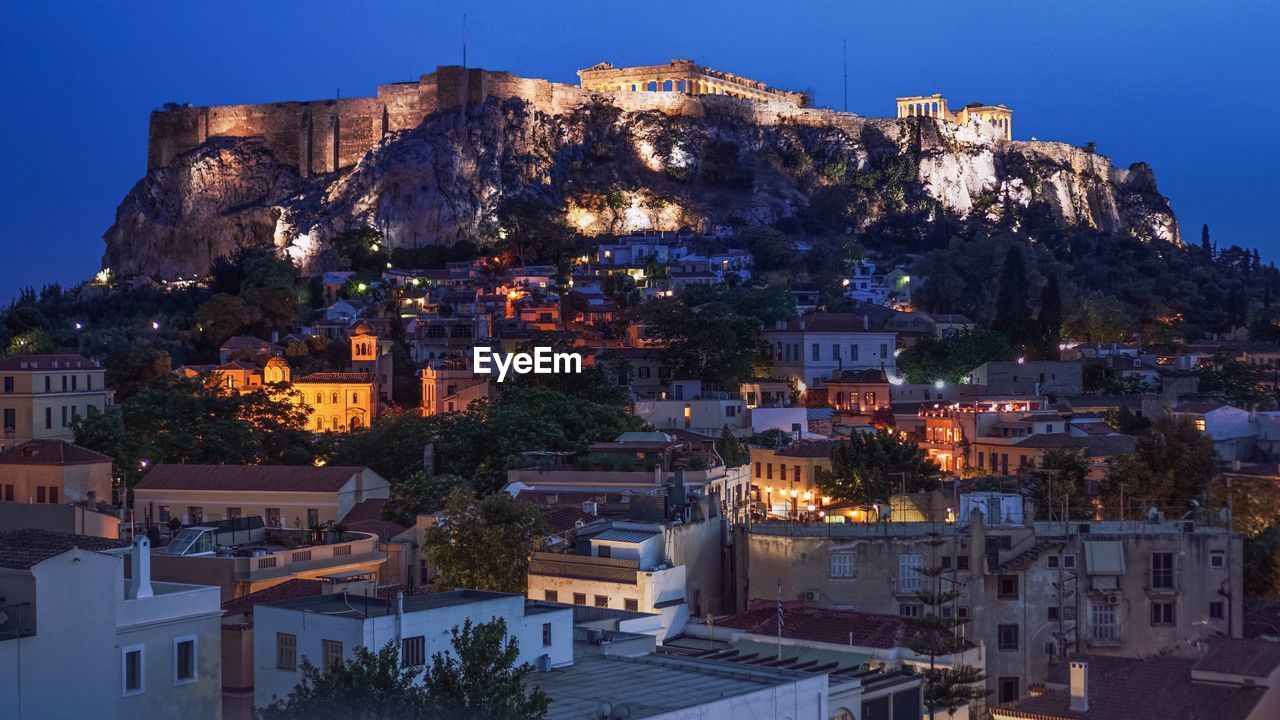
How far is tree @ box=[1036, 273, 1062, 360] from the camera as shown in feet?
211

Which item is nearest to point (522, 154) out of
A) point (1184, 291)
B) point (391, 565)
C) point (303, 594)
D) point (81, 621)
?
point (1184, 291)

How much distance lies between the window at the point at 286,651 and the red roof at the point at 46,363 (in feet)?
118

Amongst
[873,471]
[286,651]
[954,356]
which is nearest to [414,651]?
[286,651]

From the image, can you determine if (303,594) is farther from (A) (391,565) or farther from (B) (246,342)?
(B) (246,342)

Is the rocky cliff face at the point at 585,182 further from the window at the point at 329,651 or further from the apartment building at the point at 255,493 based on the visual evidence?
the window at the point at 329,651

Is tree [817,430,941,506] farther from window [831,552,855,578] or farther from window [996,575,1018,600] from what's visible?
window [831,552,855,578]

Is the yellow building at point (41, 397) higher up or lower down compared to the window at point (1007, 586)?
higher up

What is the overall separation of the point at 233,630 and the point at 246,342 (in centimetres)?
4825

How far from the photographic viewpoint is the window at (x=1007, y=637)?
90.3 feet

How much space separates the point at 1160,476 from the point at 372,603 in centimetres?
2356

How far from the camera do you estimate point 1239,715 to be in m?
19.7

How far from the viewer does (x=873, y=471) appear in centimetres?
3872

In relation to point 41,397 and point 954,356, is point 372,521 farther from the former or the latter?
point 954,356

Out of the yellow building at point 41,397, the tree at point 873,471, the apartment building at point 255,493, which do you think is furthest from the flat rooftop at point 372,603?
the yellow building at point 41,397
